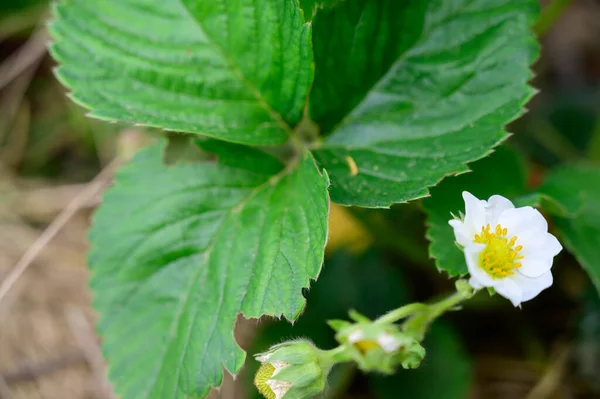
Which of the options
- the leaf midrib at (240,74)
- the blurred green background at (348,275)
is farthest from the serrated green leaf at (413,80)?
the blurred green background at (348,275)

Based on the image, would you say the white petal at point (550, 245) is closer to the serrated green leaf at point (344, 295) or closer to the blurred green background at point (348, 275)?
the blurred green background at point (348, 275)

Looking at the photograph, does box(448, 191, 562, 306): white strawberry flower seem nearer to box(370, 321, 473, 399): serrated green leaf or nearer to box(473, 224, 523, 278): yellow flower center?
box(473, 224, 523, 278): yellow flower center

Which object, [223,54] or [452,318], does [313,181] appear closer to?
[223,54]

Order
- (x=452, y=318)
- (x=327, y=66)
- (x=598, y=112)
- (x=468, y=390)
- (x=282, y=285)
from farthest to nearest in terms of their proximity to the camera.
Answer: (x=598, y=112) < (x=452, y=318) < (x=468, y=390) < (x=327, y=66) < (x=282, y=285)

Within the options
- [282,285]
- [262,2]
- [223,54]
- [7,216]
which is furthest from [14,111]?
[282,285]

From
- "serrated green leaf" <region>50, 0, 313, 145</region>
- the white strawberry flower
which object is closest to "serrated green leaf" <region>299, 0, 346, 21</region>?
"serrated green leaf" <region>50, 0, 313, 145</region>
